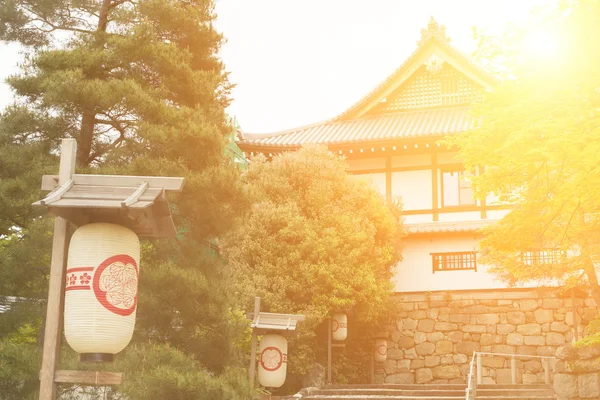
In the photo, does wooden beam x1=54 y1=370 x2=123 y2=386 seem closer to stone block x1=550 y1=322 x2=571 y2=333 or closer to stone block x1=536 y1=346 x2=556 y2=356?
stone block x1=536 y1=346 x2=556 y2=356

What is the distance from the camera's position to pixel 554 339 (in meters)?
21.8

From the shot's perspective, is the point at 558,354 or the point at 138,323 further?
the point at 558,354

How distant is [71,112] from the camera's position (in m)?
11.7

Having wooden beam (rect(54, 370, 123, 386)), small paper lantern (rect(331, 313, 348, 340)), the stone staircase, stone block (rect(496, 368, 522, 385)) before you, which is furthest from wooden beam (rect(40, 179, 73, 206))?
stone block (rect(496, 368, 522, 385))

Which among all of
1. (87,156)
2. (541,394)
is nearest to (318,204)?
(541,394)

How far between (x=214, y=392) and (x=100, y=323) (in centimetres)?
365

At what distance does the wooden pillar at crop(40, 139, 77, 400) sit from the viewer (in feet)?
23.9

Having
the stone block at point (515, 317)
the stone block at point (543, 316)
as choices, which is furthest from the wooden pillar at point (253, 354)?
the stone block at point (543, 316)

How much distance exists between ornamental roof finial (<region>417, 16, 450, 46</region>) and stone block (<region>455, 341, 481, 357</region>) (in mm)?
9234

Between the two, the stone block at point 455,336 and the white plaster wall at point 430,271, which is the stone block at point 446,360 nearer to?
the stone block at point 455,336

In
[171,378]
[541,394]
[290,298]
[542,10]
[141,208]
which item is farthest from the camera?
[290,298]

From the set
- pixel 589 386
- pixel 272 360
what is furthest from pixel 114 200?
pixel 589 386

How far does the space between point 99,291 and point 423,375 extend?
16473 millimetres

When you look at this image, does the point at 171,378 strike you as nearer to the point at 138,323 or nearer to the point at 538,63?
the point at 138,323
